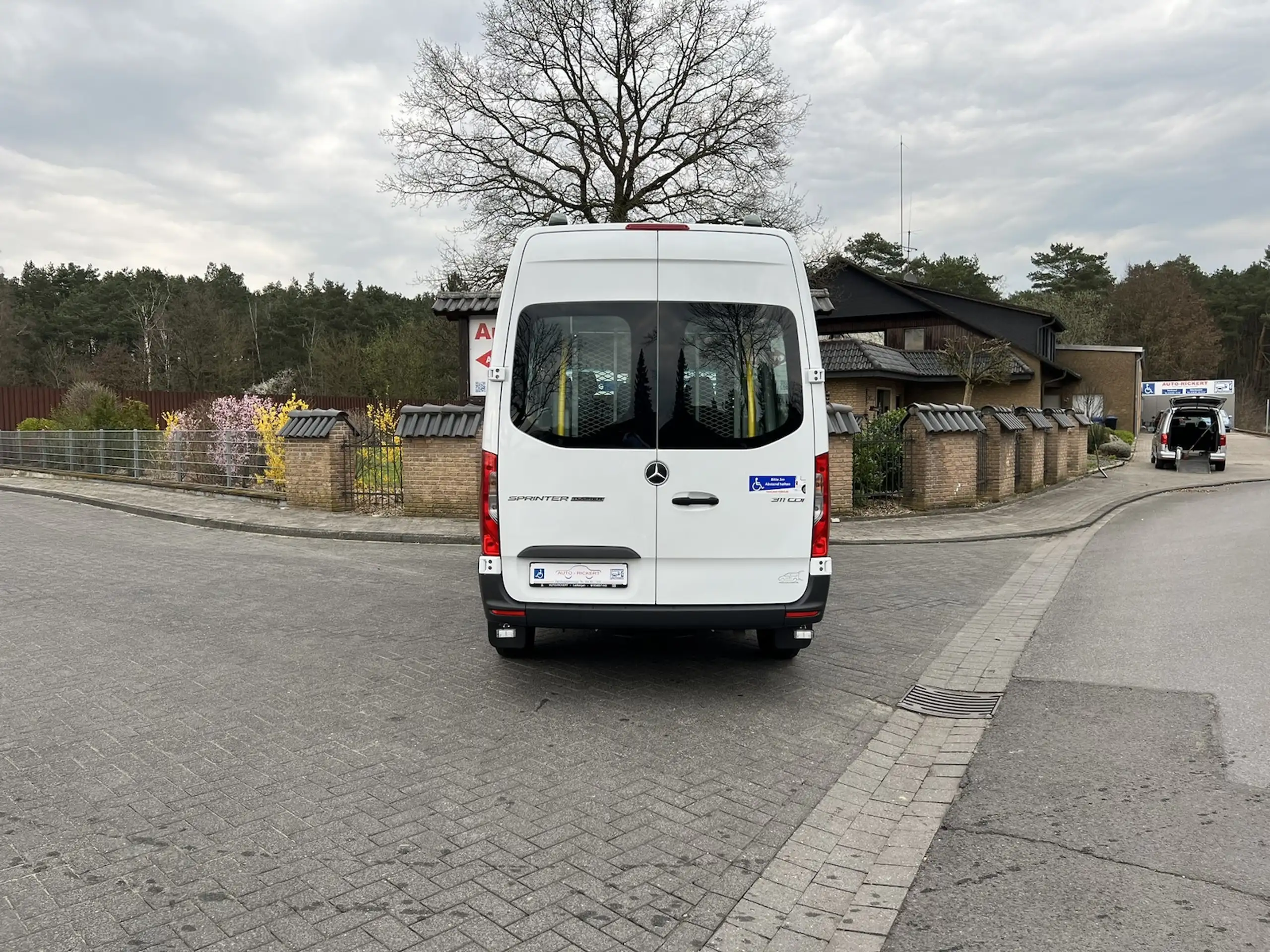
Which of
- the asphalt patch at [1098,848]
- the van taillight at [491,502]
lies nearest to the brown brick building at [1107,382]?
the asphalt patch at [1098,848]

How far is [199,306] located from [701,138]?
1555 inches

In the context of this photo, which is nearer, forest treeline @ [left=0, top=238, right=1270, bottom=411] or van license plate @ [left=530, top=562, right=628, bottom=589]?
van license plate @ [left=530, top=562, right=628, bottom=589]

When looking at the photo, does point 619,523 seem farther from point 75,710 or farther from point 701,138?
point 701,138

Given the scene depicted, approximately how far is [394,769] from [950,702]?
339cm

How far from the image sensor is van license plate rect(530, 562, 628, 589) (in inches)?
215

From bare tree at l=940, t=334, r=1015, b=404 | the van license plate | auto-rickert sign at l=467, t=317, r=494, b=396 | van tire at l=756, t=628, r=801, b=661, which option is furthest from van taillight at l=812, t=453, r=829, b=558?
bare tree at l=940, t=334, r=1015, b=404

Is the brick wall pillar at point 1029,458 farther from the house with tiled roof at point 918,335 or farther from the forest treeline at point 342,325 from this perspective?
the forest treeline at point 342,325

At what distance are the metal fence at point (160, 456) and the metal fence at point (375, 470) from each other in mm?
2887

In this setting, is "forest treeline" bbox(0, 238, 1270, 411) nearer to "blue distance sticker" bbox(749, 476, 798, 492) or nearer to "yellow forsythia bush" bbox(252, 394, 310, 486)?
"yellow forsythia bush" bbox(252, 394, 310, 486)

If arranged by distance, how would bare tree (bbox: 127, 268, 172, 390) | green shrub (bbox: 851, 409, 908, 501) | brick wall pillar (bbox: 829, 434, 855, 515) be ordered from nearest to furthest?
1. brick wall pillar (bbox: 829, 434, 855, 515)
2. green shrub (bbox: 851, 409, 908, 501)
3. bare tree (bbox: 127, 268, 172, 390)

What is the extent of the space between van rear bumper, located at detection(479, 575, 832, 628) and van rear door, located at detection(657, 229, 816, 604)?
6 cm

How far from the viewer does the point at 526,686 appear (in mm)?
5793

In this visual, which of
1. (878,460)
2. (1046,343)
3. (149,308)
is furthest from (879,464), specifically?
(149,308)

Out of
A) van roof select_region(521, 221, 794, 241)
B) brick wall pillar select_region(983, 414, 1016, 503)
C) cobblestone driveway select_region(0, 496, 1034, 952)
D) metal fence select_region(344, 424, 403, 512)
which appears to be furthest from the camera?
brick wall pillar select_region(983, 414, 1016, 503)
